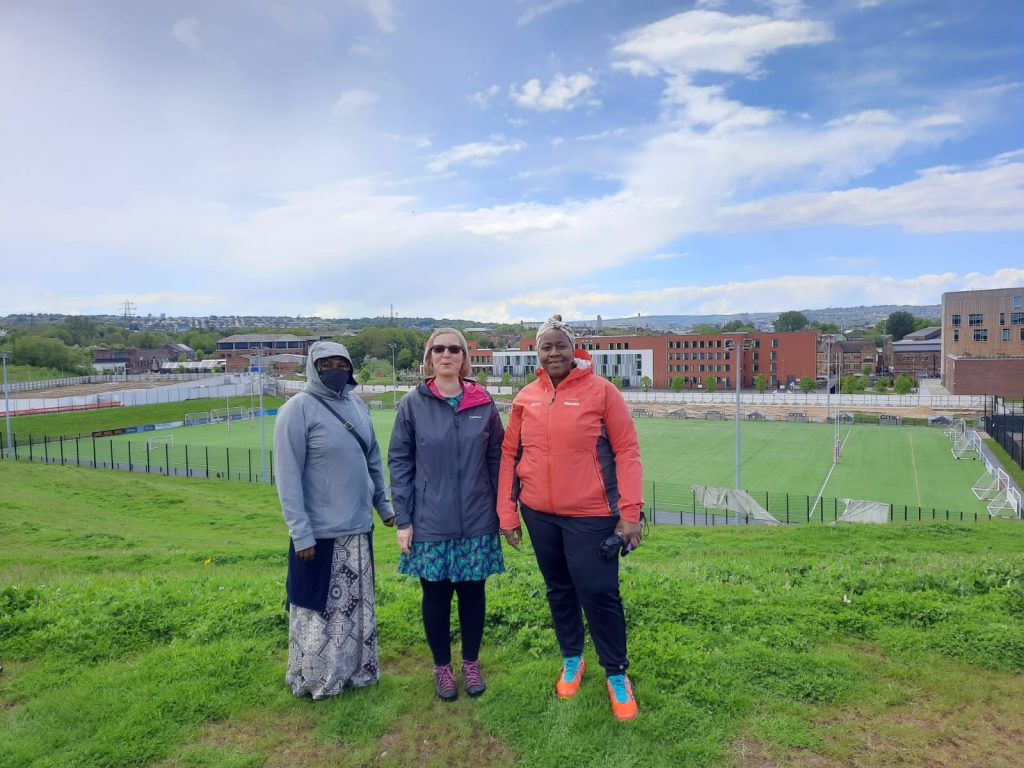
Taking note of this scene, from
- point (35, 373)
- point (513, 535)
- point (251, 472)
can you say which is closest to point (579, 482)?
point (513, 535)

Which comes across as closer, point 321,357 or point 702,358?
point 321,357

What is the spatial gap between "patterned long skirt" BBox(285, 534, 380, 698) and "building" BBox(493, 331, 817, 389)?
7436 centimetres

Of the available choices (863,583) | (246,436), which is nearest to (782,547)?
(863,583)

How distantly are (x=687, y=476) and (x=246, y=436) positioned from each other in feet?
95.1

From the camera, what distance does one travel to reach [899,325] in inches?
5492

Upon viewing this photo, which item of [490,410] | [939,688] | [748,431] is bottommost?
[748,431]

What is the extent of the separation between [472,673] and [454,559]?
0.69m

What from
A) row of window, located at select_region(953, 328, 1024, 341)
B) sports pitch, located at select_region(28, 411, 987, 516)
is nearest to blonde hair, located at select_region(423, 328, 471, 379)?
sports pitch, located at select_region(28, 411, 987, 516)

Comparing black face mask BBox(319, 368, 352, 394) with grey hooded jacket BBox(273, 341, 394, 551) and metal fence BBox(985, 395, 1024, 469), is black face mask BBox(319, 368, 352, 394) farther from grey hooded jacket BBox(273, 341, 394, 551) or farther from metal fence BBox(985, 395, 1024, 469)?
metal fence BBox(985, 395, 1024, 469)

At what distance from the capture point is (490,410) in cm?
388

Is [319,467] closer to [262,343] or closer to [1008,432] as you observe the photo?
[1008,432]

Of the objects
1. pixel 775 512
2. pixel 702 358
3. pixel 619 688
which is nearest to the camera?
pixel 619 688

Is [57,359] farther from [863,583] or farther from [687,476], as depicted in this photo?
[863,583]

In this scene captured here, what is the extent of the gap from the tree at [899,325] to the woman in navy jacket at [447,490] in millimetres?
155006
